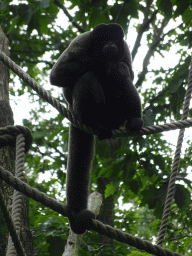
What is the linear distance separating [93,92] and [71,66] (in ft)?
1.33

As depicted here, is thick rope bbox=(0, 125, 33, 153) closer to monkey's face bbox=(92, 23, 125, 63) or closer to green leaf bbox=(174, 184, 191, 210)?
monkey's face bbox=(92, 23, 125, 63)

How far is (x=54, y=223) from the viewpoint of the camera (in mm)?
3398

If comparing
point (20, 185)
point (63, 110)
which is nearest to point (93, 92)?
point (63, 110)

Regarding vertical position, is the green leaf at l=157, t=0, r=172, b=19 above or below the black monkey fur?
above

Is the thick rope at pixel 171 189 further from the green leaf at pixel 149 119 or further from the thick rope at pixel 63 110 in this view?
the green leaf at pixel 149 119

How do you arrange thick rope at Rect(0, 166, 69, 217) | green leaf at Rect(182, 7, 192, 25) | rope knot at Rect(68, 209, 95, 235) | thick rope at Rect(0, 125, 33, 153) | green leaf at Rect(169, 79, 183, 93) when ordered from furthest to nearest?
green leaf at Rect(169, 79, 183, 93) < green leaf at Rect(182, 7, 192, 25) < rope knot at Rect(68, 209, 95, 235) < thick rope at Rect(0, 125, 33, 153) < thick rope at Rect(0, 166, 69, 217)

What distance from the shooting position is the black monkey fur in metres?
2.85

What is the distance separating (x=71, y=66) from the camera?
3033 millimetres

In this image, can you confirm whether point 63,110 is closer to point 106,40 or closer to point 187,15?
point 106,40

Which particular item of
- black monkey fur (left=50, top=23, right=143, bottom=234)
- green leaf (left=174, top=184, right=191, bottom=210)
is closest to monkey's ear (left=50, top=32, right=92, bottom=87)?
black monkey fur (left=50, top=23, right=143, bottom=234)

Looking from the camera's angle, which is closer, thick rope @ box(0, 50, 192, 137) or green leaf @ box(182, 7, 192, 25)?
thick rope @ box(0, 50, 192, 137)

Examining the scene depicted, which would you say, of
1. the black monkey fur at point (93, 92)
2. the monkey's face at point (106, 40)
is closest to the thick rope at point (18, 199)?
the black monkey fur at point (93, 92)

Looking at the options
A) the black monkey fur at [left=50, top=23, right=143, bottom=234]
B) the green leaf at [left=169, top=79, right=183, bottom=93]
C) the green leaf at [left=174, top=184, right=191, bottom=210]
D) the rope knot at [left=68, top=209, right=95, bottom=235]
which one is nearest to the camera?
the rope knot at [left=68, top=209, right=95, bottom=235]

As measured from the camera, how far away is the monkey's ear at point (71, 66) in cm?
304
